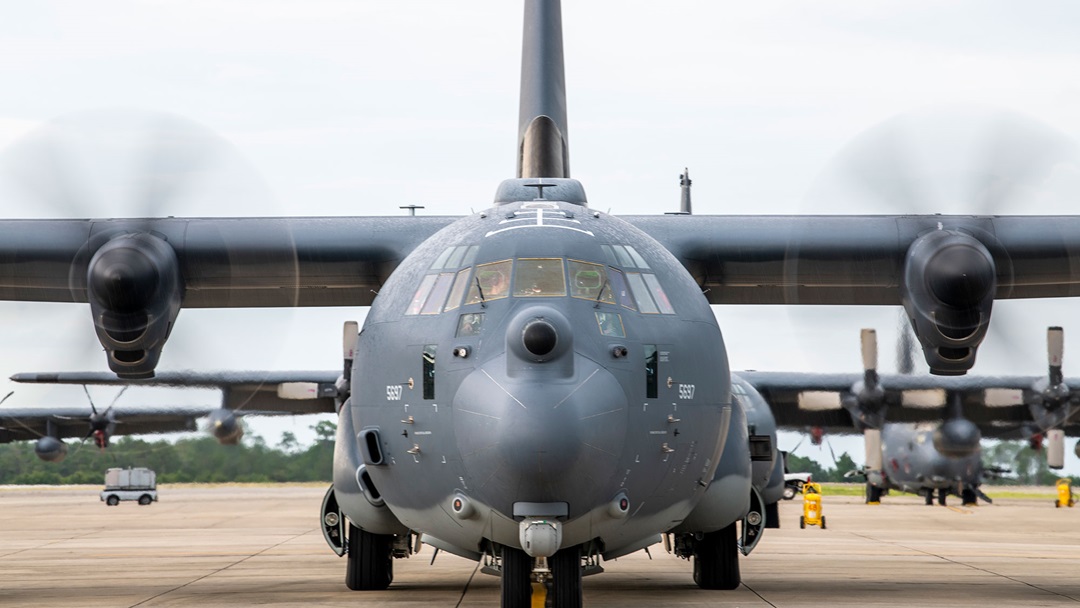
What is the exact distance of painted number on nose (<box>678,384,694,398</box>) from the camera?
9.46 meters

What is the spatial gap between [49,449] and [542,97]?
41594 millimetres

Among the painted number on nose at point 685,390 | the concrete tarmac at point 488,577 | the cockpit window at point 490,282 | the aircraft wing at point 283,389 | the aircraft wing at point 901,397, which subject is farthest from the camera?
the aircraft wing at point 901,397

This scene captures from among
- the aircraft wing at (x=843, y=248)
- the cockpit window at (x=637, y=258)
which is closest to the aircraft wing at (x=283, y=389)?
the aircraft wing at (x=843, y=248)

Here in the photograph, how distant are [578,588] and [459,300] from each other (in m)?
2.28

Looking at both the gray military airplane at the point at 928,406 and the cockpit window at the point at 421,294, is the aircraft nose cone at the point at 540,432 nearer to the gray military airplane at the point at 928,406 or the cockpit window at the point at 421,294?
the cockpit window at the point at 421,294

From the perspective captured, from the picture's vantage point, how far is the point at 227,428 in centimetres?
3731

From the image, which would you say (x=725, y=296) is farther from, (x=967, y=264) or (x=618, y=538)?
(x=618, y=538)

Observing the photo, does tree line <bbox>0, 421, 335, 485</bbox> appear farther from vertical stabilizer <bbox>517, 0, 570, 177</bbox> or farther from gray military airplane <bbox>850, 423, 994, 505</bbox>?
vertical stabilizer <bbox>517, 0, 570, 177</bbox>

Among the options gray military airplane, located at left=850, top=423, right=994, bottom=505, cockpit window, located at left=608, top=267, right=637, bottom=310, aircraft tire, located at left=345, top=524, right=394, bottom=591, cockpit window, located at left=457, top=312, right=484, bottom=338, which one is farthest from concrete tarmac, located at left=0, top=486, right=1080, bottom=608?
gray military airplane, located at left=850, top=423, right=994, bottom=505

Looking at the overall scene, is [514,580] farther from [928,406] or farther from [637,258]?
[928,406]

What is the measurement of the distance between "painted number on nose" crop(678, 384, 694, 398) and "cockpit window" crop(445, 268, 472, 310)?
1767 mm

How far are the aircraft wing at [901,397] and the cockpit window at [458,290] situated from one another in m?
22.4

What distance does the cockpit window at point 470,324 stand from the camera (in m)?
9.06

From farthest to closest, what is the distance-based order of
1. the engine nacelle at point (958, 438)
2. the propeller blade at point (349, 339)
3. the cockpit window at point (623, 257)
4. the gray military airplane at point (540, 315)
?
the engine nacelle at point (958, 438), the propeller blade at point (349, 339), the cockpit window at point (623, 257), the gray military airplane at point (540, 315)
